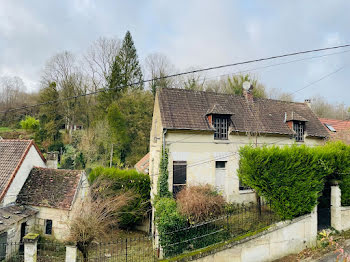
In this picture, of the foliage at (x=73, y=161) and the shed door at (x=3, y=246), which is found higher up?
the foliage at (x=73, y=161)

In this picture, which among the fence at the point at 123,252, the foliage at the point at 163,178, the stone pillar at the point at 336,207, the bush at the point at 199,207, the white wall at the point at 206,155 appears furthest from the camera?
the white wall at the point at 206,155

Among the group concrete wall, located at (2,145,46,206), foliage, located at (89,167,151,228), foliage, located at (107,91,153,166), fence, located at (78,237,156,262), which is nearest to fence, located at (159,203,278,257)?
fence, located at (78,237,156,262)

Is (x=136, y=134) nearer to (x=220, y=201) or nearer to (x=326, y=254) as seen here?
(x=220, y=201)

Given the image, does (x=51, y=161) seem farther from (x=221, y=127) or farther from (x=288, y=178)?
(x=288, y=178)

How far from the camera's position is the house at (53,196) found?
14430 millimetres

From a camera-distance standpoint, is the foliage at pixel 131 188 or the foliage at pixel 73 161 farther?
the foliage at pixel 73 161

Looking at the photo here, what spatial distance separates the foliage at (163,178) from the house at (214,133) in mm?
300

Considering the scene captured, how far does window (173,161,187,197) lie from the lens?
46.8 ft

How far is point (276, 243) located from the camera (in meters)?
9.49

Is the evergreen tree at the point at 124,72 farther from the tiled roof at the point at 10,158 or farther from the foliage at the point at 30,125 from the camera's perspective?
the tiled roof at the point at 10,158

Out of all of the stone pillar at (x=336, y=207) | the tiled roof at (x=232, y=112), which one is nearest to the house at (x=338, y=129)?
the tiled roof at (x=232, y=112)

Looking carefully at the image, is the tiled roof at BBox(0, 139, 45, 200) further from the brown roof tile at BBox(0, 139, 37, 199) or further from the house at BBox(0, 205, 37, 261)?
the house at BBox(0, 205, 37, 261)

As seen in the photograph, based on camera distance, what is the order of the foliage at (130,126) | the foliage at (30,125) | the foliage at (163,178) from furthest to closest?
1. the foliage at (30,125)
2. the foliage at (130,126)
3. the foliage at (163,178)

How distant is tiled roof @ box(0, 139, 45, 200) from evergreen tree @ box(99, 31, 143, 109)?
16610mm
